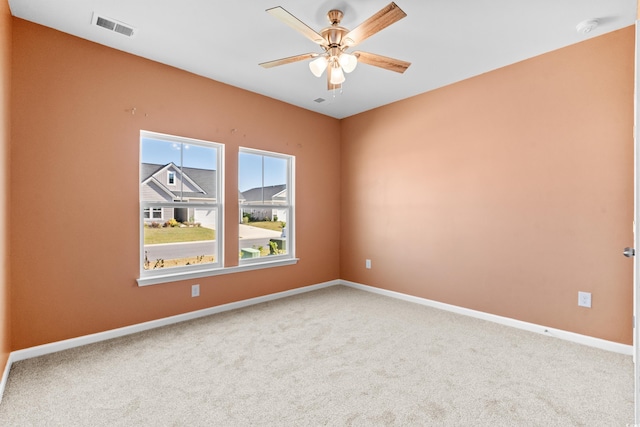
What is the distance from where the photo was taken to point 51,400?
194cm

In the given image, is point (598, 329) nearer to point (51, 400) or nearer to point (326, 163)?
point (326, 163)

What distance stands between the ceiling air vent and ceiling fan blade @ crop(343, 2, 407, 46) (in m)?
1.82

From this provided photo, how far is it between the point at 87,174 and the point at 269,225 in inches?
83.0

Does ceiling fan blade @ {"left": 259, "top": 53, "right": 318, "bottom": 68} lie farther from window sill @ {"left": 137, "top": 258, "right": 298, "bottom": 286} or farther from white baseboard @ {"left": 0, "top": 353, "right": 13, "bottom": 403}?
white baseboard @ {"left": 0, "top": 353, "right": 13, "bottom": 403}

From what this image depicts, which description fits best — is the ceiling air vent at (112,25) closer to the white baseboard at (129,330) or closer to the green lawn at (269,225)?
the green lawn at (269,225)

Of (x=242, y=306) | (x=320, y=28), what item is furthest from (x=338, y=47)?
(x=242, y=306)

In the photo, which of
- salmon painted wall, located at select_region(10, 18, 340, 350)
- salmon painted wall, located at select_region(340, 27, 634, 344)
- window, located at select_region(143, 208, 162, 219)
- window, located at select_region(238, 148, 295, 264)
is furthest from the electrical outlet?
window, located at select_region(143, 208, 162, 219)

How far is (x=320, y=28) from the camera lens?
259 cm

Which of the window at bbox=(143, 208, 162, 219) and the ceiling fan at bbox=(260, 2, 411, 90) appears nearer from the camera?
the ceiling fan at bbox=(260, 2, 411, 90)

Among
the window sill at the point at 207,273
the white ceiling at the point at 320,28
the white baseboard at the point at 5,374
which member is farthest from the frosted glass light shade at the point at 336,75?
the white baseboard at the point at 5,374

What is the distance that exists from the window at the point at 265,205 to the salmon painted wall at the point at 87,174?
0.23 metres

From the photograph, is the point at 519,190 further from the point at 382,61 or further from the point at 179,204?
the point at 179,204

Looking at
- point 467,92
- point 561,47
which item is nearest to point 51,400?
point 467,92

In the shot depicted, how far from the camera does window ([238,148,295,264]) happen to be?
3988 mm
